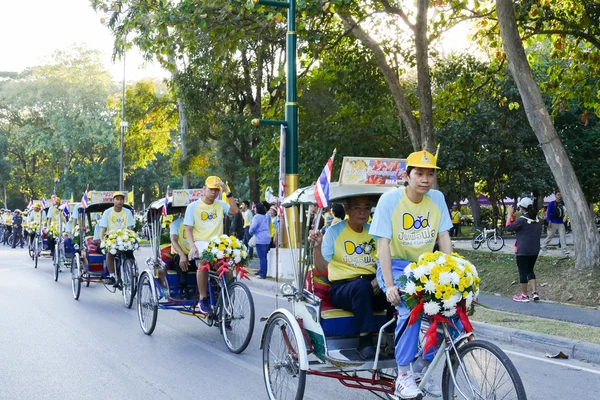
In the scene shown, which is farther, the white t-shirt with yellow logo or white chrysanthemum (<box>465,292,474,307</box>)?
the white t-shirt with yellow logo

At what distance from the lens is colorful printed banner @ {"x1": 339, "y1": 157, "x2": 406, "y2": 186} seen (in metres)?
5.29

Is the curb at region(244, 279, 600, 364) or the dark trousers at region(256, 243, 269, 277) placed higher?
the dark trousers at region(256, 243, 269, 277)

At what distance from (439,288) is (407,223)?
0.79 metres

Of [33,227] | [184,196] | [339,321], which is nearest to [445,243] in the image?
[339,321]

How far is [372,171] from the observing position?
17.8 ft

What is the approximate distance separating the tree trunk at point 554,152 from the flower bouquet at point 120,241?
26.5 feet

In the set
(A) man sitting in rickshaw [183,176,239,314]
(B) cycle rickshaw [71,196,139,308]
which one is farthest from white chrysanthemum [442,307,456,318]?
(B) cycle rickshaw [71,196,139,308]

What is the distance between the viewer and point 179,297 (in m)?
9.27

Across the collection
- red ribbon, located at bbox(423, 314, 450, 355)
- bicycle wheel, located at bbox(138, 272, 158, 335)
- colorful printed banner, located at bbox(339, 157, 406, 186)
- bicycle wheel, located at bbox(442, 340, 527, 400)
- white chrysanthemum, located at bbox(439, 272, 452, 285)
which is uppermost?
colorful printed banner, located at bbox(339, 157, 406, 186)

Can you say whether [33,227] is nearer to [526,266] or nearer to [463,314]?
[526,266]

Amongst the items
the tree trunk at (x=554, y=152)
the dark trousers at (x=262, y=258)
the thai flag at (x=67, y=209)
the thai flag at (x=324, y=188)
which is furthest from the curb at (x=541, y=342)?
the thai flag at (x=67, y=209)

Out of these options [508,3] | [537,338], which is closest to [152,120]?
[508,3]

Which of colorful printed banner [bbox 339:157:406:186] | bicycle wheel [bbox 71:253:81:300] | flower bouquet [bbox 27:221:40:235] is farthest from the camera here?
flower bouquet [bbox 27:221:40:235]

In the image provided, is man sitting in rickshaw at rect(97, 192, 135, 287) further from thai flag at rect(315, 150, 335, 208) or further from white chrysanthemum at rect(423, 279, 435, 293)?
white chrysanthemum at rect(423, 279, 435, 293)
